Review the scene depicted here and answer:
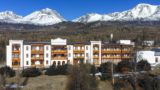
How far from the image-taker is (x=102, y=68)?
242ft

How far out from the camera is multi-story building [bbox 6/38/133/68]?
268 ft

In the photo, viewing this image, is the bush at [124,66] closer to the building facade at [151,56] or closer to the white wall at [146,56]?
the white wall at [146,56]

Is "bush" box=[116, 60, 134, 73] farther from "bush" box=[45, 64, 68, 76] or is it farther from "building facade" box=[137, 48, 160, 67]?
"bush" box=[45, 64, 68, 76]

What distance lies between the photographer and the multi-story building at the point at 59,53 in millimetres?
81812

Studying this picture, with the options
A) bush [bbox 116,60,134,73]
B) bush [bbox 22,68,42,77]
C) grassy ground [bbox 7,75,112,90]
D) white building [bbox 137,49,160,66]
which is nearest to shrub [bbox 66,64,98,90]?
grassy ground [bbox 7,75,112,90]

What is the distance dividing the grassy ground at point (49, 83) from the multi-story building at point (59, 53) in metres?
12.7

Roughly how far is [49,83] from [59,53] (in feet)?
71.7

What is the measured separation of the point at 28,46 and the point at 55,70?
12165mm

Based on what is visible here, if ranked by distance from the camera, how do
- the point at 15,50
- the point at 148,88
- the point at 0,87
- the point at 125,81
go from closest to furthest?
the point at 0,87, the point at 148,88, the point at 125,81, the point at 15,50

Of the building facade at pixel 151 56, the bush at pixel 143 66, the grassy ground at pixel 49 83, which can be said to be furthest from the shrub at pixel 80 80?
the building facade at pixel 151 56

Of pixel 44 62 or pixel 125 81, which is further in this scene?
pixel 44 62

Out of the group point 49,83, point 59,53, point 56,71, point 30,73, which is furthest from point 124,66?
point 49,83

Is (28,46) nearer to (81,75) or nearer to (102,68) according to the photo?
(102,68)

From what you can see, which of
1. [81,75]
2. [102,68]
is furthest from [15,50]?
[81,75]
